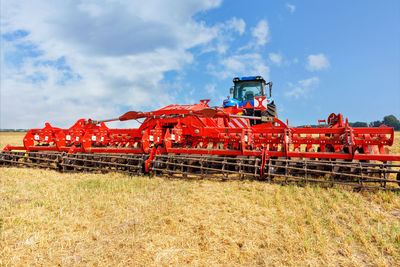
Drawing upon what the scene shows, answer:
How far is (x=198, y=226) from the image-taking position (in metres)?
3.21

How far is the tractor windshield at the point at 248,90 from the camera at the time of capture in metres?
11.3

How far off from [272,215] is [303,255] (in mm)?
1032

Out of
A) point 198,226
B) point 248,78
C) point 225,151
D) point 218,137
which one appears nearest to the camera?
point 198,226

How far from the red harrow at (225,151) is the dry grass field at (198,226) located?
0.62 meters

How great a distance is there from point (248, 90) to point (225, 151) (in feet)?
20.0

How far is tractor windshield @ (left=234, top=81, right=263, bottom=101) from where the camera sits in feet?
37.2

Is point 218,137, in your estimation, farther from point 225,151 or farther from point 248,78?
point 248,78

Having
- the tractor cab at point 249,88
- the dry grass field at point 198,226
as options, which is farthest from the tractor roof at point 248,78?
the dry grass field at point 198,226

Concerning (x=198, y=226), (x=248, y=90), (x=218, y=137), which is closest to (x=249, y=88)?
(x=248, y=90)

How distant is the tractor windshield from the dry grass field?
6.88 metres

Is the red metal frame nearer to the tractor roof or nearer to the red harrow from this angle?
the red harrow

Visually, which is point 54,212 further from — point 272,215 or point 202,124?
point 202,124

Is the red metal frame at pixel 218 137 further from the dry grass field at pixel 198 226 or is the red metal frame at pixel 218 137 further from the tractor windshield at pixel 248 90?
the tractor windshield at pixel 248 90

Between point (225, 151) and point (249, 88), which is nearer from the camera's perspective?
point (225, 151)
